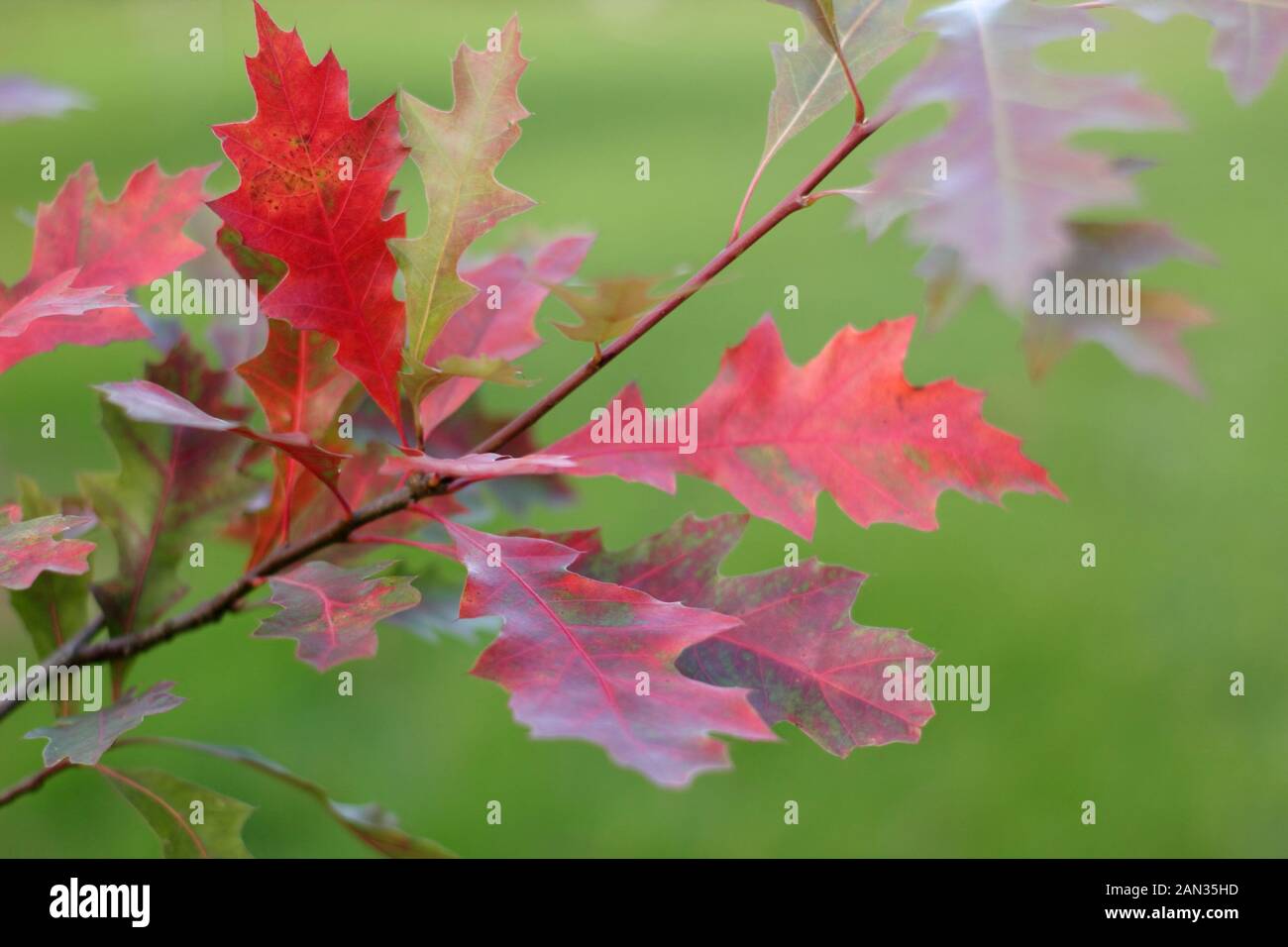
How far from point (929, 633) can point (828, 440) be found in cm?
217

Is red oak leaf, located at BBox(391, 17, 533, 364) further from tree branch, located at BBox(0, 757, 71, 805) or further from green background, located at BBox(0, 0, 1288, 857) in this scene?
tree branch, located at BBox(0, 757, 71, 805)

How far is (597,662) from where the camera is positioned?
1.91 ft

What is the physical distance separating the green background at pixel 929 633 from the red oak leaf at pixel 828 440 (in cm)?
10

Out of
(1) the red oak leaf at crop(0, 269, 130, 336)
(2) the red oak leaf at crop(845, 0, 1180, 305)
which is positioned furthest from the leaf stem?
(2) the red oak leaf at crop(845, 0, 1180, 305)

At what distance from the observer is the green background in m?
2.33

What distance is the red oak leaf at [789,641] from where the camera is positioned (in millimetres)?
638

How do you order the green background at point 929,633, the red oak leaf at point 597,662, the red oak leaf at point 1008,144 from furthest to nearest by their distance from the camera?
the green background at point 929,633 < the red oak leaf at point 597,662 < the red oak leaf at point 1008,144

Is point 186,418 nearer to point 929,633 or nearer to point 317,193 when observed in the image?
point 317,193

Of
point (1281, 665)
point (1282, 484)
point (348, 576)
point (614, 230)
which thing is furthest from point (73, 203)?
point (614, 230)

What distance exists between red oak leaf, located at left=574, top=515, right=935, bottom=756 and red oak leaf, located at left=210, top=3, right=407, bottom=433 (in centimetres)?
22

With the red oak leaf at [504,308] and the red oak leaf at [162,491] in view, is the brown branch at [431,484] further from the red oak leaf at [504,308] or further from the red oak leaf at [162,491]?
the red oak leaf at [504,308]

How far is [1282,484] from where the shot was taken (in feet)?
11.8

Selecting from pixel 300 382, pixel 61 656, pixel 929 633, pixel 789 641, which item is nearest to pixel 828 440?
pixel 789 641

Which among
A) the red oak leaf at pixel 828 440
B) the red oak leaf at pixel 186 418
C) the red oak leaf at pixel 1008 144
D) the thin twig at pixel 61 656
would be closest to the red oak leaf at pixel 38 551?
the red oak leaf at pixel 186 418
